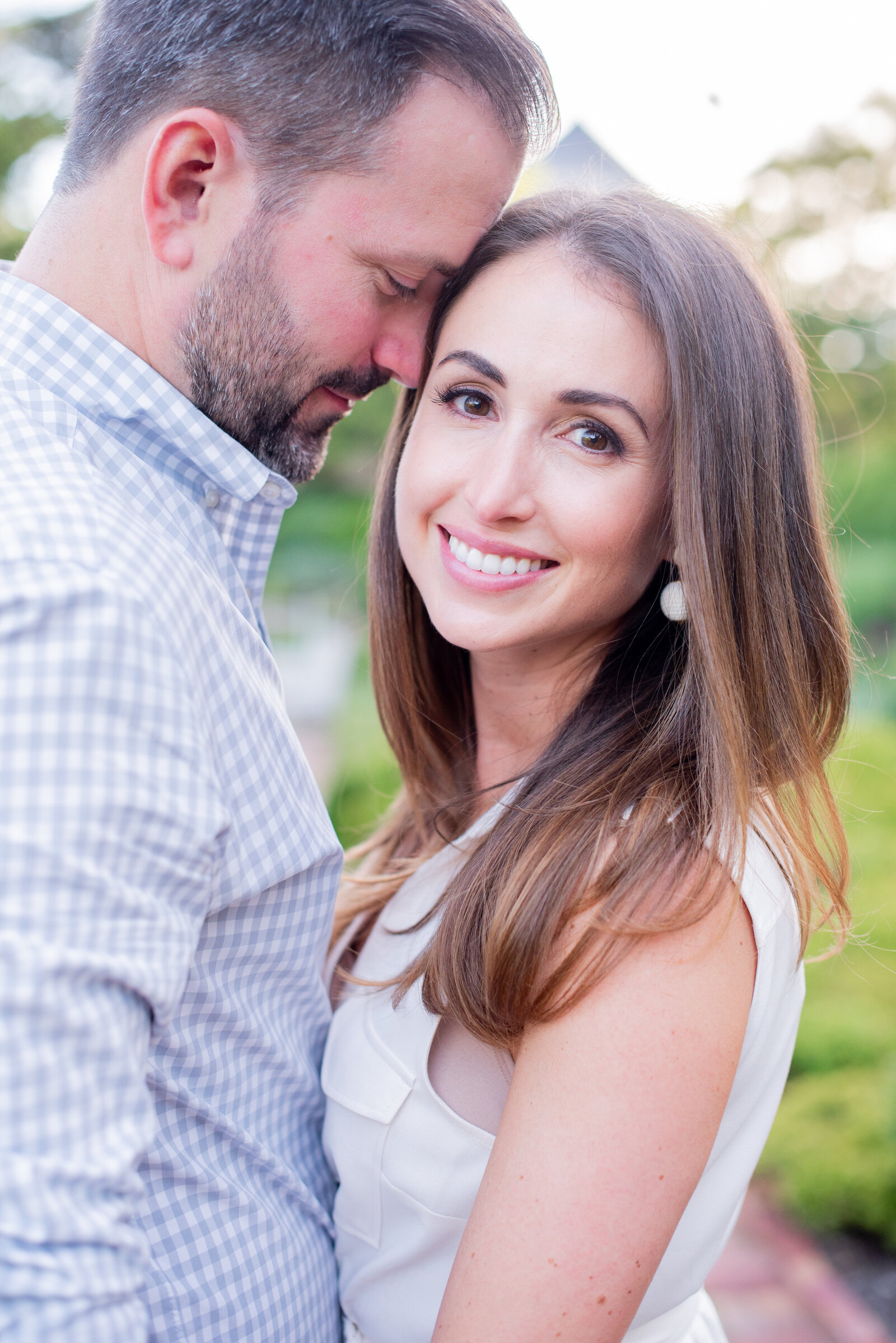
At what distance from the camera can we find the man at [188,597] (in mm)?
985

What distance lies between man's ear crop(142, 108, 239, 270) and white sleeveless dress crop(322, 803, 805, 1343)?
1.12 m

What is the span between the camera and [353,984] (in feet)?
5.98

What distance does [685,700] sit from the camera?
62.9 inches

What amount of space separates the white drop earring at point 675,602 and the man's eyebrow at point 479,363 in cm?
42

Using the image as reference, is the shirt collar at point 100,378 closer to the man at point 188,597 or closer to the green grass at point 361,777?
the man at point 188,597

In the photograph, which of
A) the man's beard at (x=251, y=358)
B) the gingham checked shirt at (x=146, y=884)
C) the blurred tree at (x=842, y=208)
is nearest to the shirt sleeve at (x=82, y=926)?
the gingham checked shirt at (x=146, y=884)

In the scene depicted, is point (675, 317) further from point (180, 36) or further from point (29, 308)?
point (29, 308)

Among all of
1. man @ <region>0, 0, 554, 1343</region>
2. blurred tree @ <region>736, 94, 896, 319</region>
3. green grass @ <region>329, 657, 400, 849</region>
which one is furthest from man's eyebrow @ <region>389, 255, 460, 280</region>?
blurred tree @ <region>736, 94, 896, 319</region>

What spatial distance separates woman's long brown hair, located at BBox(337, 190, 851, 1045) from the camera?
1376 mm

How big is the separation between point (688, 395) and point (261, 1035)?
1139 mm

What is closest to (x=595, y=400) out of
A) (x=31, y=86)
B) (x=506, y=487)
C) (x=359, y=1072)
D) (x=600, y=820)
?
→ (x=506, y=487)

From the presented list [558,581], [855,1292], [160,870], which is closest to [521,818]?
[558,581]

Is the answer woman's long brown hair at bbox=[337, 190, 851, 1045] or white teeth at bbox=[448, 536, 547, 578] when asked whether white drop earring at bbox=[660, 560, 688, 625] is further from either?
white teeth at bbox=[448, 536, 547, 578]

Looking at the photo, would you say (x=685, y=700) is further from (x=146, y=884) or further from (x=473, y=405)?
(x=146, y=884)
